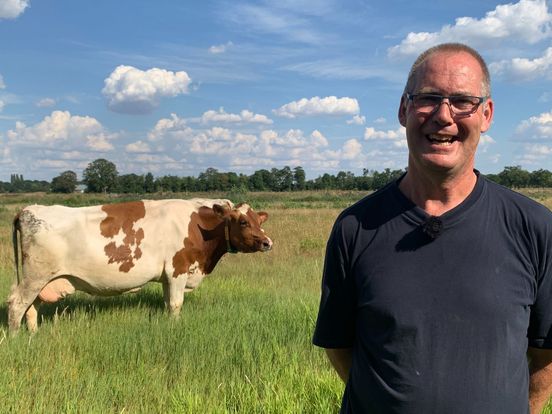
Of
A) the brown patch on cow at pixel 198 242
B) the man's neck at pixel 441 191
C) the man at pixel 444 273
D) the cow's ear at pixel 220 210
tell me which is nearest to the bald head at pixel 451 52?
the man at pixel 444 273

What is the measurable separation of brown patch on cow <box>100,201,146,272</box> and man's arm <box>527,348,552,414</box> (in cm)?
575

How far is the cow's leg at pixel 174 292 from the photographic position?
712 centimetres

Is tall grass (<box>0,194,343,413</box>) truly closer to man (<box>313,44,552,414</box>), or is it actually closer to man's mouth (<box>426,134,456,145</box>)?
man (<box>313,44,552,414</box>)

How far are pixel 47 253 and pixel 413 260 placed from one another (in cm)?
586

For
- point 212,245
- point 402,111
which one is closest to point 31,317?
point 212,245

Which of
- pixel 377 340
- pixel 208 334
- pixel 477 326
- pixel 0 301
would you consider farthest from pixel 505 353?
pixel 0 301

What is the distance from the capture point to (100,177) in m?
92.9

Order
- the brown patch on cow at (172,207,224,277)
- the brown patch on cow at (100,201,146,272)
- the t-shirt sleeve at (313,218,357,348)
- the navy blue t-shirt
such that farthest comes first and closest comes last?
the brown patch on cow at (172,207,224,277) < the brown patch on cow at (100,201,146,272) < the t-shirt sleeve at (313,218,357,348) < the navy blue t-shirt

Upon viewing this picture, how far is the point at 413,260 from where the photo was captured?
5.88 ft

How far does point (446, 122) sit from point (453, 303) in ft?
2.08

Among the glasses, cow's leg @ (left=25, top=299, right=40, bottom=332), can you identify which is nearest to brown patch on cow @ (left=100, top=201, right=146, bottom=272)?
cow's leg @ (left=25, top=299, right=40, bottom=332)

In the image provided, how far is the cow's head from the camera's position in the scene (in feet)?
26.2

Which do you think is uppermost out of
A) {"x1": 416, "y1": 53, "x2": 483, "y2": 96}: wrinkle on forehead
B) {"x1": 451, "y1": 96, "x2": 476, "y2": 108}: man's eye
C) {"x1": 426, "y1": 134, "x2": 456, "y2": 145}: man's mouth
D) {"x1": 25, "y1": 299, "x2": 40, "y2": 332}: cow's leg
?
{"x1": 416, "y1": 53, "x2": 483, "y2": 96}: wrinkle on forehead

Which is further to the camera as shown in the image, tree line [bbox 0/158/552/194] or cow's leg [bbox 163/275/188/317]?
tree line [bbox 0/158/552/194]
